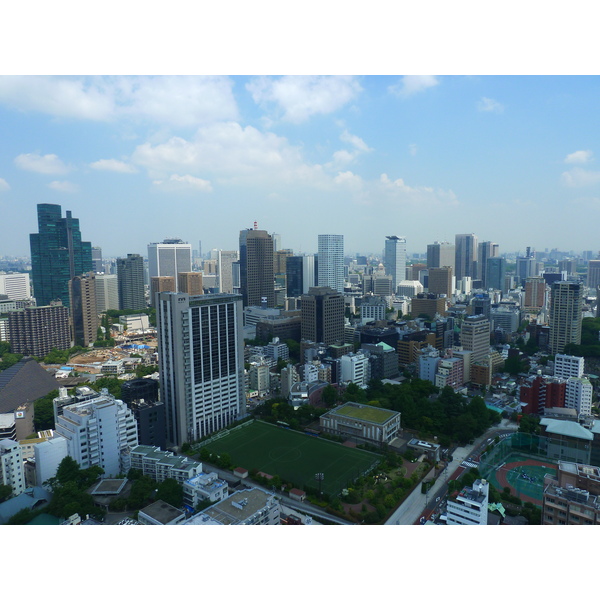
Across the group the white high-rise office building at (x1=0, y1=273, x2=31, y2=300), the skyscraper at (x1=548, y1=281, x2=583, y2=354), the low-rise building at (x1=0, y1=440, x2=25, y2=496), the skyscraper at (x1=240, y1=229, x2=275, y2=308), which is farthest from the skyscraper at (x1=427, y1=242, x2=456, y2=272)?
the low-rise building at (x1=0, y1=440, x2=25, y2=496)

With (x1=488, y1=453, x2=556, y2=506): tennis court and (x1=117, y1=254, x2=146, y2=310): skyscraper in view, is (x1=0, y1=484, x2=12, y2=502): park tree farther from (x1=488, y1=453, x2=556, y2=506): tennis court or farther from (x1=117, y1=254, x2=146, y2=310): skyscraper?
(x1=117, y1=254, x2=146, y2=310): skyscraper

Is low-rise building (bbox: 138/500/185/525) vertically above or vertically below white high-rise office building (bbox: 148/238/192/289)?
below

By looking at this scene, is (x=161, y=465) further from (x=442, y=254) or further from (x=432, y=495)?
(x=442, y=254)

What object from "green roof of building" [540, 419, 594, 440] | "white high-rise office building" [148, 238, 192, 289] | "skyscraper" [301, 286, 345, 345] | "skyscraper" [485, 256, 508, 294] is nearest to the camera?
"green roof of building" [540, 419, 594, 440]

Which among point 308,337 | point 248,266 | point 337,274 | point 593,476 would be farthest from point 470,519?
point 337,274

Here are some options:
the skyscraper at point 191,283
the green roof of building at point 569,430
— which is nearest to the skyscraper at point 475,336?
the green roof of building at point 569,430

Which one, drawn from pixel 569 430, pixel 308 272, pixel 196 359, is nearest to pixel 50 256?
pixel 308 272

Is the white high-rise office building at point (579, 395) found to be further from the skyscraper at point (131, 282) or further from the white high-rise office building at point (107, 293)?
the white high-rise office building at point (107, 293)

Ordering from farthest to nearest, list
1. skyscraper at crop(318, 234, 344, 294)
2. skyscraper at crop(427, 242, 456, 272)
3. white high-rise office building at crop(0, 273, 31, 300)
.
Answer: skyscraper at crop(427, 242, 456, 272) → skyscraper at crop(318, 234, 344, 294) → white high-rise office building at crop(0, 273, 31, 300)
